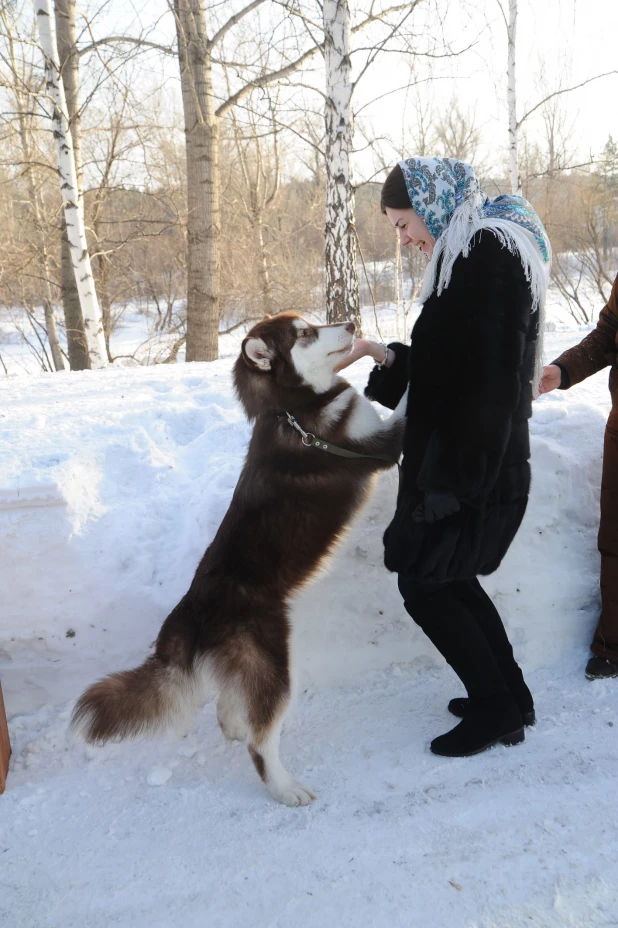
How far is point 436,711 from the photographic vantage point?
9.28ft

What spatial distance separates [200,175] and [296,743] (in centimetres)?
835

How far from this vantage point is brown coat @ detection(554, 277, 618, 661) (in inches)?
115

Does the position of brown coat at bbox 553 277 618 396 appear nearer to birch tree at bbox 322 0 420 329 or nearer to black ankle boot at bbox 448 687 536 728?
black ankle boot at bbox 448 687 536 728

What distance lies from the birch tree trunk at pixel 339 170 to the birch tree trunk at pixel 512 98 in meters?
6.63

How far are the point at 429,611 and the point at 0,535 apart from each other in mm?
2062

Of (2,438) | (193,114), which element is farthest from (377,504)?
(193,114)

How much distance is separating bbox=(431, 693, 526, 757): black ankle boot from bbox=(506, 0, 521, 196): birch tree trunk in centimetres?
1155

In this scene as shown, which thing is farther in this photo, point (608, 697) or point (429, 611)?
point (608, 697)

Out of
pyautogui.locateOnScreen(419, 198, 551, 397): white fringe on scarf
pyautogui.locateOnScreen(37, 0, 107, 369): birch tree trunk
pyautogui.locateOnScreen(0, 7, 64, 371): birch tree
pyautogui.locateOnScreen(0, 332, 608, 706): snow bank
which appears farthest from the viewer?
pyautogui.locateOnScreen(0, 7, 64, 371): birch tree

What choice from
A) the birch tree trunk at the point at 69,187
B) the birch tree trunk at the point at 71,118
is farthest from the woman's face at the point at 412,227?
the birch tree trunk at the point at 71,118

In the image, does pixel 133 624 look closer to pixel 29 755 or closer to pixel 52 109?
pixel 29 755

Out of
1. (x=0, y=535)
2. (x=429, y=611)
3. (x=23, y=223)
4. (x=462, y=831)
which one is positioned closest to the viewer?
(x=462, y=831)

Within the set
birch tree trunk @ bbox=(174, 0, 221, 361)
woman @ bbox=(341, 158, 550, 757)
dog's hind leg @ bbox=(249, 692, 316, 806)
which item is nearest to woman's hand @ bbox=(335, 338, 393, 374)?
woman @ bbox=(341, 158, 550, 757)

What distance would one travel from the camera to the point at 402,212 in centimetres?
234
